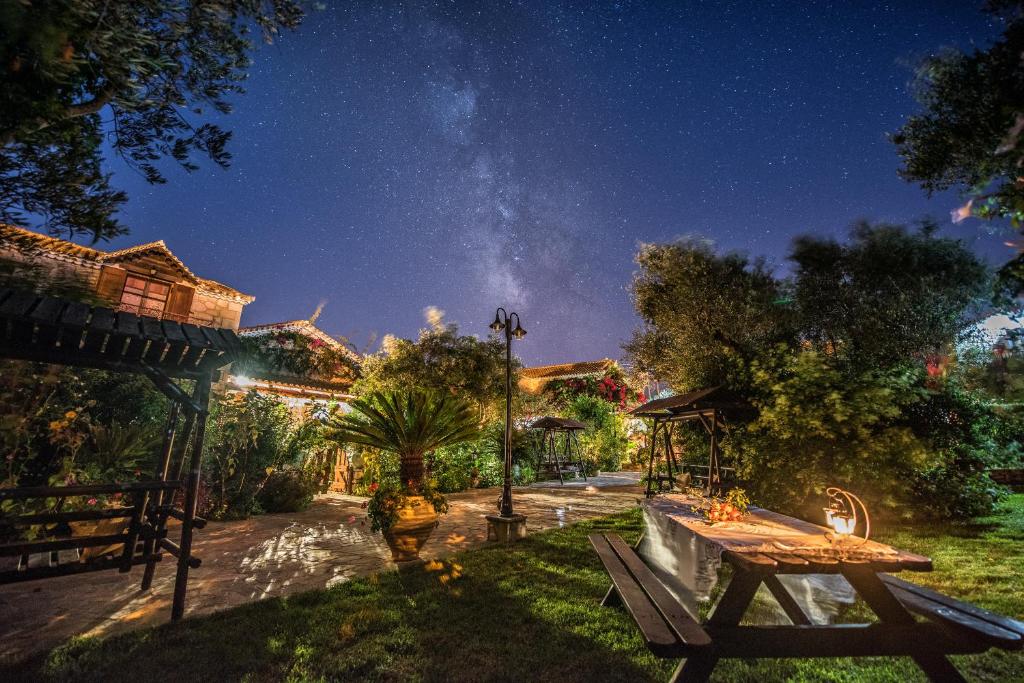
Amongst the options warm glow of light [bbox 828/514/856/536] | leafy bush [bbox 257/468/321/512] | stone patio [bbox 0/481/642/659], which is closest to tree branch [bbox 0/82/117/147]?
stone patio [bbox 0/481/642/659]

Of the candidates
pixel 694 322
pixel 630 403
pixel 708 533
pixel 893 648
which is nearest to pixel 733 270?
pixel 694 322

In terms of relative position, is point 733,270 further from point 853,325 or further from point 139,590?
point 139,590

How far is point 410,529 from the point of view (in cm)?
550

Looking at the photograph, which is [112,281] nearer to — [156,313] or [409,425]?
[156,313]

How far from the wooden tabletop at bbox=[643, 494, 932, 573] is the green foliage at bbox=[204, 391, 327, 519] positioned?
8.30 metres

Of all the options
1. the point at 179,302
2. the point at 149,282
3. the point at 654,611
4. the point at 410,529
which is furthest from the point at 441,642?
the point at 149,282

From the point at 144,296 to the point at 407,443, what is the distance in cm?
1553

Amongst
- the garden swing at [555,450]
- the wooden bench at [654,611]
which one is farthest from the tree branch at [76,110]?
the garden swing at [555,450]

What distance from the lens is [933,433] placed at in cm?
778

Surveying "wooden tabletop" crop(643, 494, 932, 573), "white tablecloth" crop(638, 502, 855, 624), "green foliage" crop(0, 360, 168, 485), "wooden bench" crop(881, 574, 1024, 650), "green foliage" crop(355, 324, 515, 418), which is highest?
"green foliage" crop(355, 324, 515, 418)

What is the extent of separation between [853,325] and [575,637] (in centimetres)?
868

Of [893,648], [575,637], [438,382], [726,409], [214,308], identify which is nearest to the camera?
[893,648]

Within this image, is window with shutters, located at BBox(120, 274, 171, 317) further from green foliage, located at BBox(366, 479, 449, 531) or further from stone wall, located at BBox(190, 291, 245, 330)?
green foliage, located at BBox(366, 479, 449, 531)

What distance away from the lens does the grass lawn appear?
284 centimetres
